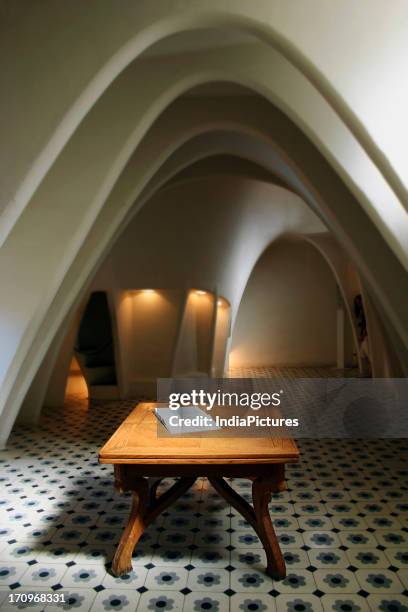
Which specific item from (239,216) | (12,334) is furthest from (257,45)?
(239,216)

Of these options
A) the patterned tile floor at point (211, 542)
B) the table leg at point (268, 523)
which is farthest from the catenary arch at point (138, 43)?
the patterned tile floor at point (211, 542)

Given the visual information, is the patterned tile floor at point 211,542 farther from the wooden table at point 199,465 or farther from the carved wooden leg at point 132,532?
the wooden table at point 199,465

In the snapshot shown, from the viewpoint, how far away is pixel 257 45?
4441mm

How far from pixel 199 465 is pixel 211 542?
733mm

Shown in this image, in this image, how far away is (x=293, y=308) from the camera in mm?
14969

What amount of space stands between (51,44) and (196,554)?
3.15 meters

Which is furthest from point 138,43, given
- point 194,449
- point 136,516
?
point 136,516

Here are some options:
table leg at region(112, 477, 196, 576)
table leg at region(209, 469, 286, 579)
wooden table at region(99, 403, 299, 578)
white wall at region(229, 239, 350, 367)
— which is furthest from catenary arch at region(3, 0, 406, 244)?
white wall at region(229, 239, 350, 367)

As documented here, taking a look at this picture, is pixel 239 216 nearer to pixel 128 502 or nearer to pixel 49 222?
pixel 49 222

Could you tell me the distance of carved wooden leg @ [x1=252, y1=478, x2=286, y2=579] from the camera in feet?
10.5

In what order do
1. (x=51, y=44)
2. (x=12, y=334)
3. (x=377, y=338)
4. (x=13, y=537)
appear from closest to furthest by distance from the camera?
(x=51, y=44), (x=13, y=537), (x=12, y=334), (x=377, y=338)

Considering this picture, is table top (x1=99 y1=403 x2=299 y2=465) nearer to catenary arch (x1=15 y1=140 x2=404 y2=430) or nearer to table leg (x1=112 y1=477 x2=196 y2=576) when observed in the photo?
table leg (x1=112 y1=477 x2=196 y2=576)

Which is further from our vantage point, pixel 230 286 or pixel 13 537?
pixel 230 286

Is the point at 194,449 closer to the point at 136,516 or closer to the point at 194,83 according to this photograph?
the point at 136,516
